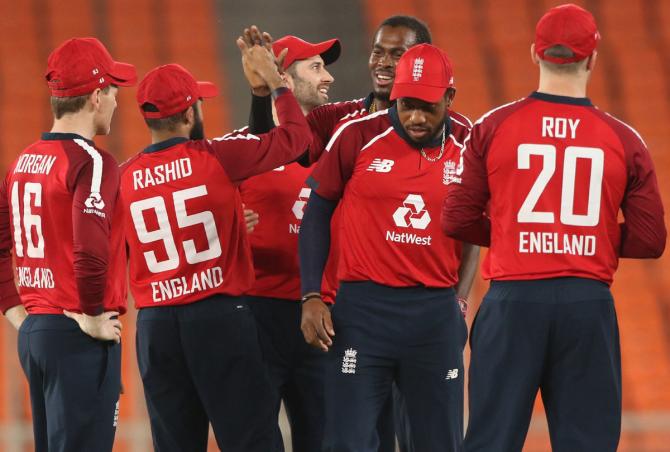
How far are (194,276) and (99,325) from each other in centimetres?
38

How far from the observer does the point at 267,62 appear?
4.34m

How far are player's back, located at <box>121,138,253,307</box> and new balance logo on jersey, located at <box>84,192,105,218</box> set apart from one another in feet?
0.95

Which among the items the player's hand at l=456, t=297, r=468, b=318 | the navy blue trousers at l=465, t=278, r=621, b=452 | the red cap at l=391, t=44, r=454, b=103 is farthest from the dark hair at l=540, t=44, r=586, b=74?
the player's hand at l=456, t=297, r=468, b=318

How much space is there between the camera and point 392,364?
13.3ft

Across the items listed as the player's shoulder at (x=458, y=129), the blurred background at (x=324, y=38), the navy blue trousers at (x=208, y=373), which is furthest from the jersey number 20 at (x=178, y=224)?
the blurred background at (x=324, y=38)

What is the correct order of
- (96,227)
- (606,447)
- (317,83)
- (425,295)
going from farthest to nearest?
1. (317,83)
2. (425,295)
3. (96,227)
4. (606,447)

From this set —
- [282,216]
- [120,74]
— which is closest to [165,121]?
[120,74]

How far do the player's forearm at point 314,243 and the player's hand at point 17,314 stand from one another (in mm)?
1033

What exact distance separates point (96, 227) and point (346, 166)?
0.91 meters

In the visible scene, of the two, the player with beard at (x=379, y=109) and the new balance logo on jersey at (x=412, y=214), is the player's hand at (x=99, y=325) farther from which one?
the new balance logo on jersey at (x=412, y=214)

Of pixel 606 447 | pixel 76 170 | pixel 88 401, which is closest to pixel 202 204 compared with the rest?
pixel 76 170

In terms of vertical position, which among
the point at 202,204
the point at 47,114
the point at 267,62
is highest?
the point at 267,62

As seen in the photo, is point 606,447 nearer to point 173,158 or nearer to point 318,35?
point 173,158

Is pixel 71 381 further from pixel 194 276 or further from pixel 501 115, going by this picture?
pixel 501 115
